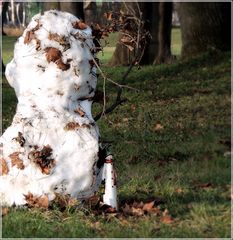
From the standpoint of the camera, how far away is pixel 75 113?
624 centimetres

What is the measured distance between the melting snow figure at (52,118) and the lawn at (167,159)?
10.2 inches

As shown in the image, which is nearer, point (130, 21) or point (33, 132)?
point (33, 132)

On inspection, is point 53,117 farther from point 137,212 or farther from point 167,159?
point 167,159

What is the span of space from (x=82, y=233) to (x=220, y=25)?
1155 cm

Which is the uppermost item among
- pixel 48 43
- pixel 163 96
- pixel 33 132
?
pixel 48 43

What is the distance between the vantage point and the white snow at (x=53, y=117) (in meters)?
5.95

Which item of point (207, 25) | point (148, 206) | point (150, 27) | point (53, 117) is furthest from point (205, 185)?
point (150, 27)

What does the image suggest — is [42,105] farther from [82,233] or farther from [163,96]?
[163,96]

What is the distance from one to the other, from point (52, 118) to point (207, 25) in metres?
10.8

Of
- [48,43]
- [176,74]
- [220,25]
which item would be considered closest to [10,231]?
[48,43]

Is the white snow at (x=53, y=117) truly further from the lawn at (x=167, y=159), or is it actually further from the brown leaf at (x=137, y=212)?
the brown leaf at (x=137, y=212)

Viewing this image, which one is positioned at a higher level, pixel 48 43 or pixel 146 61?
pixel 48 43

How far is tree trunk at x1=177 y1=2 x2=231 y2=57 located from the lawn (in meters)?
0.47

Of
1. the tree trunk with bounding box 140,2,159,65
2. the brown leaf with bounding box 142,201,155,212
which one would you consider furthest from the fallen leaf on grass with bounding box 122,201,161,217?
the tree trunk with bounding box 140,2,159,65
